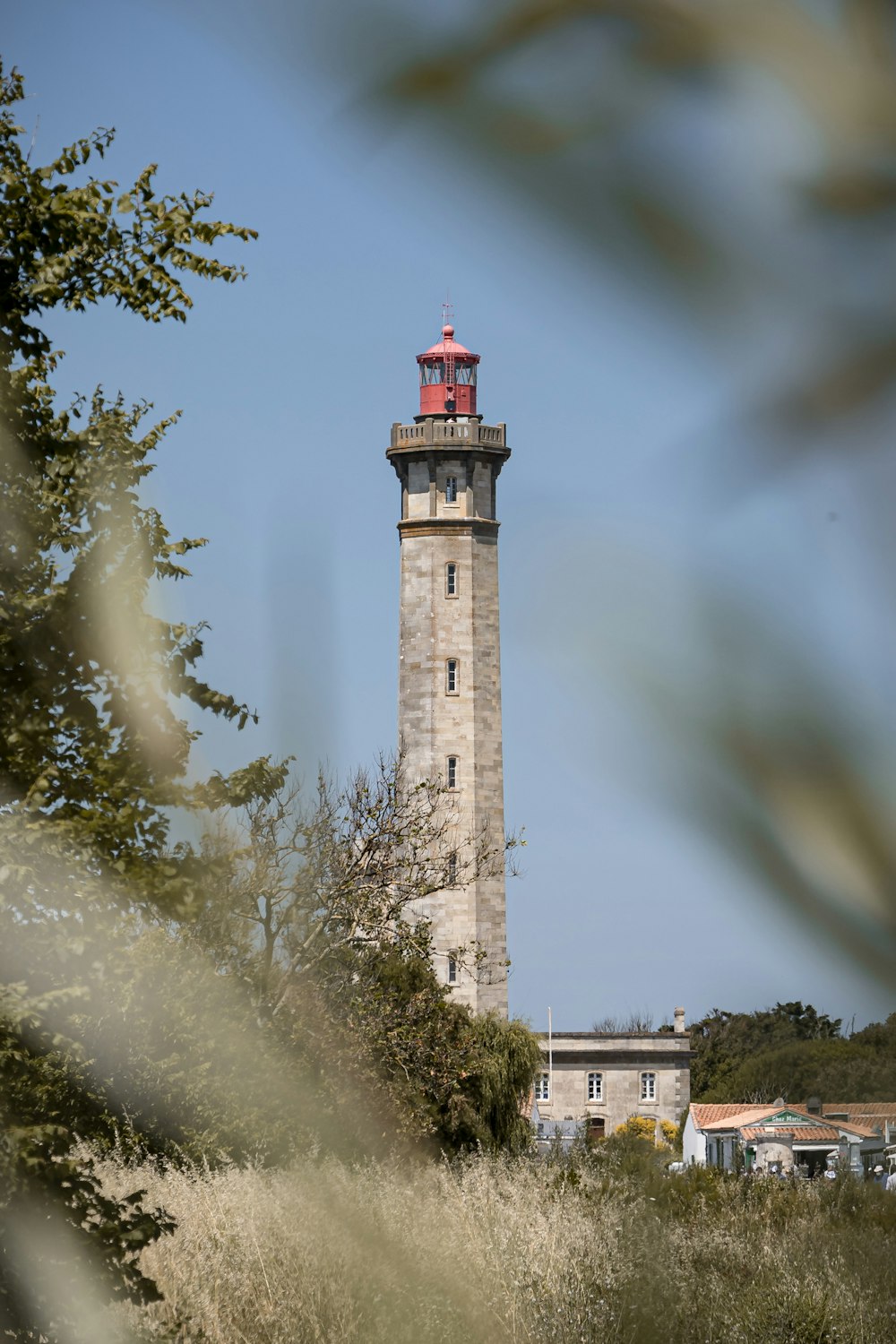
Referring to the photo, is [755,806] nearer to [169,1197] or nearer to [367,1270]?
[367,1270]

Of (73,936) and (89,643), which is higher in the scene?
(89,643)

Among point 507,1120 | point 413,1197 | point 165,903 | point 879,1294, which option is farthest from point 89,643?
point 507,1120

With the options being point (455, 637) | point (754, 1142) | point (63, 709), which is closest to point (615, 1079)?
point (455, 637)

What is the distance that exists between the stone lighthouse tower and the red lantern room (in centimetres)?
26

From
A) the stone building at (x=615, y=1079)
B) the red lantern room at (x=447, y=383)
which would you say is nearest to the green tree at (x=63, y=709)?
the red lantern room at (x=447, y=383)

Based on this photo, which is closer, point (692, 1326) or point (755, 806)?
point (755, 806)

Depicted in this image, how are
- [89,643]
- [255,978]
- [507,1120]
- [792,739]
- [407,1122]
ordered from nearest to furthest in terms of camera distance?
[792,739] → [89,643] → [255,978] → [407,1122] → [507,1120]

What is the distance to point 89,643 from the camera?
5.91 meters

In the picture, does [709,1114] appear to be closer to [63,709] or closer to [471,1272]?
[471,1272]

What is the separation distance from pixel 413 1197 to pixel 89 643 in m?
7.23

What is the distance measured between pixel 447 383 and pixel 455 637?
1011 cm

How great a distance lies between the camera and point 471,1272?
9273 mm

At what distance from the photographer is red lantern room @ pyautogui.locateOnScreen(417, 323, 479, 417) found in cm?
5591

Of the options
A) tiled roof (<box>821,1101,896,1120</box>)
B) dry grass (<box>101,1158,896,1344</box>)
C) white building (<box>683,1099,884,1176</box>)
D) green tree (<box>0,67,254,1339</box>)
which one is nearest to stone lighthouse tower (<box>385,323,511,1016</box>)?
white building (<box>683,1099,884,1176</box>)
